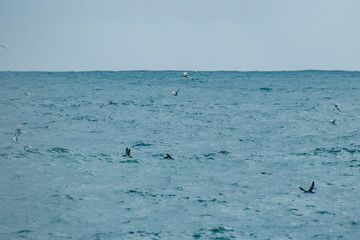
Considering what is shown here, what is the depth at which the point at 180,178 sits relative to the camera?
64.3 feet

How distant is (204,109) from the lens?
47.4 metres

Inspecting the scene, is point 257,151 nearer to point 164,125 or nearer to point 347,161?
point 347,161

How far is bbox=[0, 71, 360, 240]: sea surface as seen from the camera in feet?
45.5

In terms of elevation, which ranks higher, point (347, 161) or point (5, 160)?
point (347, 161)

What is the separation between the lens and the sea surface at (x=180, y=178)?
13859mm

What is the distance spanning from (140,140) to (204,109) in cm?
1897

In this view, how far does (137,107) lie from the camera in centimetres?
4959

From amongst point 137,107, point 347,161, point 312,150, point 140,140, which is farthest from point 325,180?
point 137,107

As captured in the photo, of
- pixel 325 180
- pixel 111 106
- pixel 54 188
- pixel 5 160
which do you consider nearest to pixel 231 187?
pixel 325 180

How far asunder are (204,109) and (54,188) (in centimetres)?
3066

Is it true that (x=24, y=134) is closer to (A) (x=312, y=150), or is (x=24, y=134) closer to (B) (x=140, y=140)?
(B) (x=140, y=140)

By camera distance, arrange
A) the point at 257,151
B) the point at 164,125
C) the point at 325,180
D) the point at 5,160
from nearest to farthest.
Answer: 1. the point at 325,180
2. the point at 5,160
3. the point at 257,151
4. the point at 164,125

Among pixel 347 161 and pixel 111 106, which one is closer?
pixel 347 161

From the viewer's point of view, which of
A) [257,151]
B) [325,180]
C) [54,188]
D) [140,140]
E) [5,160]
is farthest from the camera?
[140,140]
